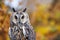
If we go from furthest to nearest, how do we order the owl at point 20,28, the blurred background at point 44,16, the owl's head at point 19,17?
the blurred background at point 44,16, the owl's head at point 19,17, the owl at point 20,28

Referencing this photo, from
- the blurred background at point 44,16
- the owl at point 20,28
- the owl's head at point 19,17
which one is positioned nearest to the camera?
the owl at point 20,28

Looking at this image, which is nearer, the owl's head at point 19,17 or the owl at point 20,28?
the owl at point 20,28

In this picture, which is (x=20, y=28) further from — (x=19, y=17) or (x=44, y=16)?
(x=44, y=16)

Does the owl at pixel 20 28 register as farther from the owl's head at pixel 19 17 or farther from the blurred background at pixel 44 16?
the blurred background at pixel 44 16

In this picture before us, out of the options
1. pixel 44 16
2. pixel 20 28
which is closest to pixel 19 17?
pixel 20 28

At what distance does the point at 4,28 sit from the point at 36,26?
281cm

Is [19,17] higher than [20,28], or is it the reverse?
[19,17]

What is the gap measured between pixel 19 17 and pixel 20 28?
0.67 feet

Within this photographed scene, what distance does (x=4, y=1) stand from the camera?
9.87 meters

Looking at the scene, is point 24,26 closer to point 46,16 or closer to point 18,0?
point 18,0

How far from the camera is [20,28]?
313 inches

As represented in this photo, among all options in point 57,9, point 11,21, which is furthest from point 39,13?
point 11,21

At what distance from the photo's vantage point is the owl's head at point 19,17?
8.04 metres

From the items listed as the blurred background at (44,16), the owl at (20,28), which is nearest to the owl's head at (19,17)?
the owl at (20,28)
